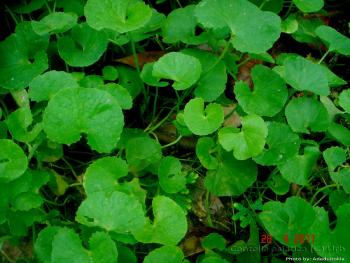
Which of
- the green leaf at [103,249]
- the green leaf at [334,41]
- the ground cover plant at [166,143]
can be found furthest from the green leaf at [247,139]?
the green leaf at [334,41]

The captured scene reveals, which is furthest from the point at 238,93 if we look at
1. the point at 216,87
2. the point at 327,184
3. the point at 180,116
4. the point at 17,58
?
the point at 17,58

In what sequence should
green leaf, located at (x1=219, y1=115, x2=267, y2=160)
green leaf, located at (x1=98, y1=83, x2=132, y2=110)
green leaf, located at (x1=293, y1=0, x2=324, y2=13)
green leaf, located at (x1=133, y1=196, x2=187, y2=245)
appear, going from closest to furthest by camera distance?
green leaf, located at (x1=133, y1=196, x2=187, y2=245), green leaf, located at (x1=219, y1=115, x2=267, y2=160), green leaf, located at (x1=98, y1=83, x2=132, y2=110), green leaf, located at (x1=293, y1=0, x2=324, y2=13)

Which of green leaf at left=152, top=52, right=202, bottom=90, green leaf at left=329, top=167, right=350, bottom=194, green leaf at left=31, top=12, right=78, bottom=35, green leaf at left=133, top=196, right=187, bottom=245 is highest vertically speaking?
green leaf at left=31, top=12, right=78, bottom=35

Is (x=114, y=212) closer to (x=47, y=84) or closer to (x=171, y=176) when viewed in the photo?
(x=171, y=176)

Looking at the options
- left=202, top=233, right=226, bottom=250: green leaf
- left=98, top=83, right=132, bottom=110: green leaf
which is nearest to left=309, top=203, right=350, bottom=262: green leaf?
left=202, top=233, right=226, bottom=250: green leaf

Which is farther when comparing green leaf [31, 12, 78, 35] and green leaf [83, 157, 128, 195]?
green leaf [31, 12, 78, 35]

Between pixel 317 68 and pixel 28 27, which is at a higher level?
pixel 28 27

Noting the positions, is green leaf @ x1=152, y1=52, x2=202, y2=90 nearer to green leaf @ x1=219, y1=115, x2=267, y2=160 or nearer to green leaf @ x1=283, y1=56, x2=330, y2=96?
green leaf @ x1=219, y1=115, x2=267, y2=160

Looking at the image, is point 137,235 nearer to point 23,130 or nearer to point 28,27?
point 23,130
